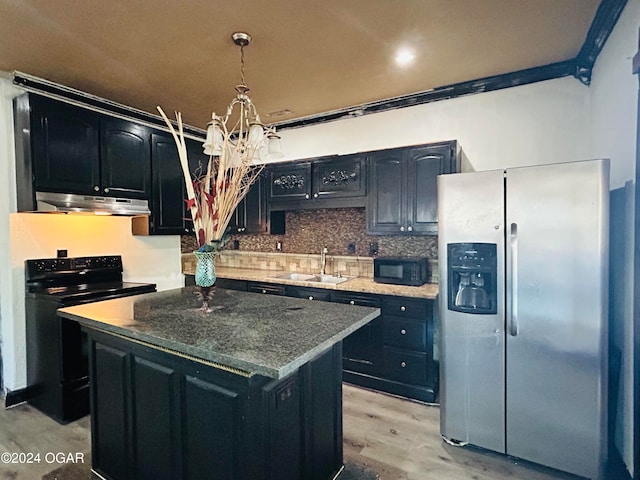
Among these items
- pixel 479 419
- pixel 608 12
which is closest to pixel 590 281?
pixel 479 419

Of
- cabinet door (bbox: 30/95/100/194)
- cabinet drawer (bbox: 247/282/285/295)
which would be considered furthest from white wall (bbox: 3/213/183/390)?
cabinet drawer (bbox: 247/282/285/295)

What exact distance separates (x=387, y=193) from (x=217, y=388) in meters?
2.39

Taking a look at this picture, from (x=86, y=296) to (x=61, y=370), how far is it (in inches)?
22.5

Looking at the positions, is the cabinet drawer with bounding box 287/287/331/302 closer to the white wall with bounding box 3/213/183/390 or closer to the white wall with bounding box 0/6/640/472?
the white wall with bounding box 0/6/640/472

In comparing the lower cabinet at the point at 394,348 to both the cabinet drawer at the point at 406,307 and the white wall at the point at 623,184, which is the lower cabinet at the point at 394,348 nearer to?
the cabinet drawer at the point at 406,307

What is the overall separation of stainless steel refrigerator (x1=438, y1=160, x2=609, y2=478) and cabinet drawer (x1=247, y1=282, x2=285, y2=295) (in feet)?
5.73

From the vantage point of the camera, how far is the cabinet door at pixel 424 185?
119 inches

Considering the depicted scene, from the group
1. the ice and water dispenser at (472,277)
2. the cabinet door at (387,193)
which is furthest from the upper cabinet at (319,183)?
the ice and water dispenser at (472,277)

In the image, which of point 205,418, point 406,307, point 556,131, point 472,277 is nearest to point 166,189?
point 406,307

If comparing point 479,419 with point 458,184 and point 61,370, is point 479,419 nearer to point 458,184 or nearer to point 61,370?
point 458,184

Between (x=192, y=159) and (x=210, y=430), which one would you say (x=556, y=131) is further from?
(x=192, y=159)

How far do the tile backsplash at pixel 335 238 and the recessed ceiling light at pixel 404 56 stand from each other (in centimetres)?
153

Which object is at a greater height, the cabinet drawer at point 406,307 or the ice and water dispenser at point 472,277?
the ice and water dispenser at point 472,277

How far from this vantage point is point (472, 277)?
90.1 inches
